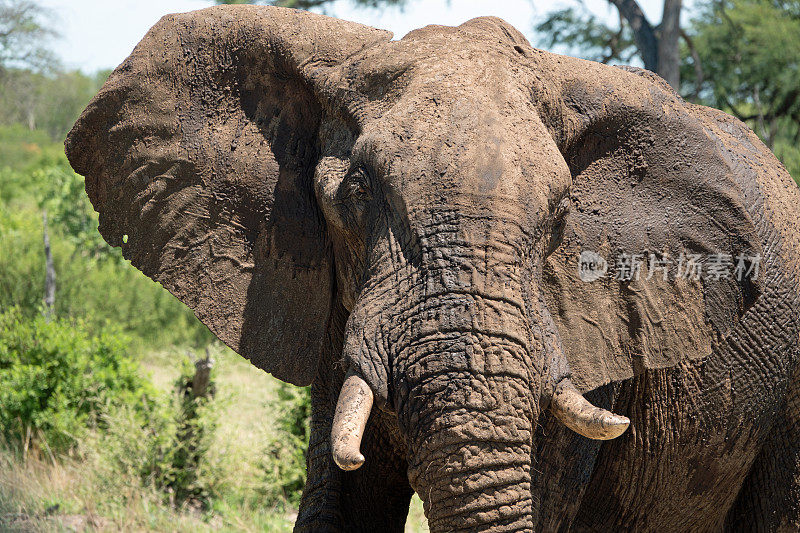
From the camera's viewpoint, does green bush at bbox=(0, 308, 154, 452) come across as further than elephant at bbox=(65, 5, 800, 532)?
Yes

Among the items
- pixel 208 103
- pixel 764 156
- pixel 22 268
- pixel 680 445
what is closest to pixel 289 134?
pixel 208 103

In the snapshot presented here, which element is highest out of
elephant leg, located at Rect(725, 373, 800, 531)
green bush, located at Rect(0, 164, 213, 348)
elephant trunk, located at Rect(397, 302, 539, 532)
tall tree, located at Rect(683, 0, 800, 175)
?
tall tree, located at Rect(683, 0, 800, 175)

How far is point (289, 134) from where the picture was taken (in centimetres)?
323

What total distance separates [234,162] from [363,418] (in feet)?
4.28

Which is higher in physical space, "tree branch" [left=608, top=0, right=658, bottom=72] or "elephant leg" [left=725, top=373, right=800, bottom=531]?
"tree branch" [left=608, top=0, right=658, bottom=72]

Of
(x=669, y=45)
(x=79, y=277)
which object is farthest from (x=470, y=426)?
(x=669, y=45)

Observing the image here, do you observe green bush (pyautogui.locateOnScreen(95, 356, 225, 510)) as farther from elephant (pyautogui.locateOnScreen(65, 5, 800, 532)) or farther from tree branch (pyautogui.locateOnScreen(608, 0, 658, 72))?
tree branch (pyautogui.locateOnScreen(608, 0, 658, 72))

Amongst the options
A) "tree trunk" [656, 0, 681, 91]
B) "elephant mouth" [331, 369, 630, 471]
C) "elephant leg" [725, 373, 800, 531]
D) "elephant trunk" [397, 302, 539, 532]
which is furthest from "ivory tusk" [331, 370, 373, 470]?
"tree trunk" [656, 0, 681, 91]

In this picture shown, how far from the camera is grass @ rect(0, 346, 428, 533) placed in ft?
18.7

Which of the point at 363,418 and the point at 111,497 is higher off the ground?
the point at 363,418

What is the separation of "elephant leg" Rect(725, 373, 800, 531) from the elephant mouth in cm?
193

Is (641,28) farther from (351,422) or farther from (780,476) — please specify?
(351,422)

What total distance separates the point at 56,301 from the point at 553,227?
947 centimetres

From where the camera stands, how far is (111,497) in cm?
627
